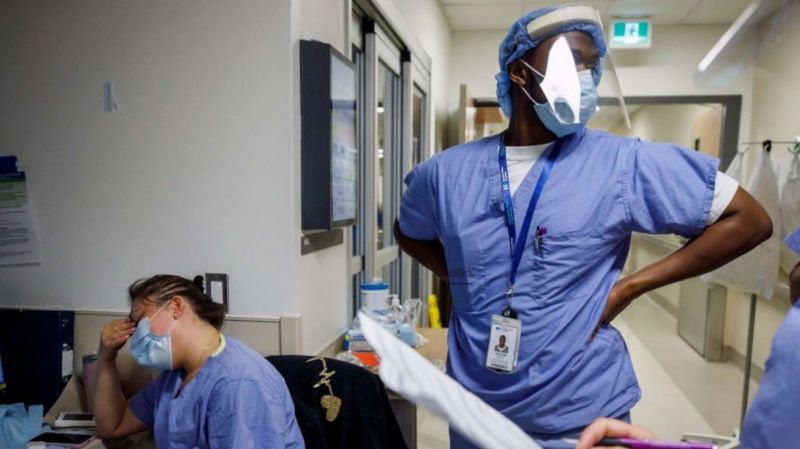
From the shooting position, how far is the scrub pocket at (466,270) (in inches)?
43.3

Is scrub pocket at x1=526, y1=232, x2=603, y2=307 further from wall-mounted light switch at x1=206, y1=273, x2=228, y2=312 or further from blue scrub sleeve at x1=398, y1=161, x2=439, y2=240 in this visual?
wall-mounted light switch at x1=206, y1=273, x2=228, y2=312

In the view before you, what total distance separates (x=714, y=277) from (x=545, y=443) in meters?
2.48

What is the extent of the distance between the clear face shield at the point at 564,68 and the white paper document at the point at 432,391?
776 mm

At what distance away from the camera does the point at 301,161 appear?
5.26 feet

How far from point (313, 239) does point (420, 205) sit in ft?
1.79

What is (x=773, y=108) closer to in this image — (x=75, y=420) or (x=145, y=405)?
(x=145, y=405)

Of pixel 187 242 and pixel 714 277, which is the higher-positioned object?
pixel 187 242

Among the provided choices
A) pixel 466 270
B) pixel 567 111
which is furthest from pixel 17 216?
pixel 567 111

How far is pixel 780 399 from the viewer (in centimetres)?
54

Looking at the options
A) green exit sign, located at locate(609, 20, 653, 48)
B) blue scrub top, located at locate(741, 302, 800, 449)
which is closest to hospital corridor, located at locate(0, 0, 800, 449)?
blue scrub top, located at locate(741, 302, 800, 449)

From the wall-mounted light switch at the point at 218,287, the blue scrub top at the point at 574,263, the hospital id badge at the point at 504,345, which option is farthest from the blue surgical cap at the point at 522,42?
the wall-mounted light switch at the point at 218,287

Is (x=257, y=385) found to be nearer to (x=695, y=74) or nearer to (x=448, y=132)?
(x=448, y=132)

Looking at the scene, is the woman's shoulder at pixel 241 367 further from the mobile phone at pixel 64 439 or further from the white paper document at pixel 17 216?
the white paper document at pixel 17 216

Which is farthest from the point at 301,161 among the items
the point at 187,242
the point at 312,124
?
→ the point at 187,242
